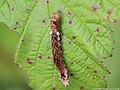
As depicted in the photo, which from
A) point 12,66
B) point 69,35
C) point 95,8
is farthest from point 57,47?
point 12,66

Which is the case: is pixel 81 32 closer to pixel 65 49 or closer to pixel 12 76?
pixel 65 49

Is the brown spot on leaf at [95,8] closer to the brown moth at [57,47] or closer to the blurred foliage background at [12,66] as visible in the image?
the brown moth at [57,47]

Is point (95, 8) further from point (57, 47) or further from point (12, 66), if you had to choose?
point (12, 66)

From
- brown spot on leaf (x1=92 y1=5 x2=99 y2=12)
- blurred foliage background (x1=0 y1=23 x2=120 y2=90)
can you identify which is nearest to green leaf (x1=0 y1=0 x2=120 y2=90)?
brown spot on leaf (x1=92 y1=5 x2=99 y2=12)

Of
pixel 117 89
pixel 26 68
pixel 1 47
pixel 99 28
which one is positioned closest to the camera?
pixel 99 28

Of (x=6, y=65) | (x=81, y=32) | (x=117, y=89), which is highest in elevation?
(x=81, y=32)

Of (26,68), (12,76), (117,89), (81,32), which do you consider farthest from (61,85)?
(12,76)
